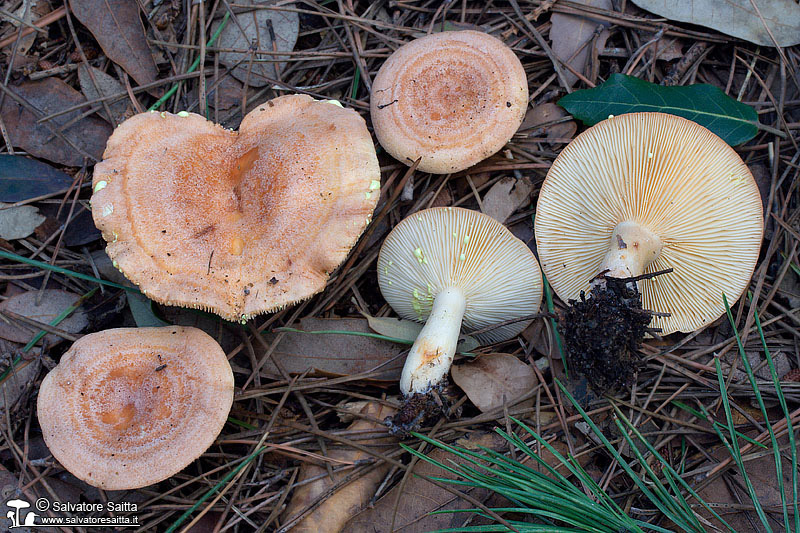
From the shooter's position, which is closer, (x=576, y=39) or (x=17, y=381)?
(x=17, y=381)

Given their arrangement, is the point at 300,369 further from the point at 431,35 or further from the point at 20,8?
the point at 20,8

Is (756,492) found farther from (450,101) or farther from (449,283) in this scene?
(450,101)

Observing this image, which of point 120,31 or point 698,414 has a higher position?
point 120,31

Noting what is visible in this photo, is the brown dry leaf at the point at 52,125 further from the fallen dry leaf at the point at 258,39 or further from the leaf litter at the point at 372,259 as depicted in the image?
the fallen dry leaf at the point at 258,39

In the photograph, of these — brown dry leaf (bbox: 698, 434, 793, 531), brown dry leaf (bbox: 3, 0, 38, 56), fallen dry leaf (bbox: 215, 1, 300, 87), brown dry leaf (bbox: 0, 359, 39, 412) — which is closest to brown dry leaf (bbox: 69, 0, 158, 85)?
brown dry leaf (bbox: 3, 0, 38, 56)

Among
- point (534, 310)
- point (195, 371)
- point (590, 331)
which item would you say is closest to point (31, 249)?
point (195, 371)

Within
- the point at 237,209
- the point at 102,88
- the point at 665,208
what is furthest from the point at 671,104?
the point at 102,88

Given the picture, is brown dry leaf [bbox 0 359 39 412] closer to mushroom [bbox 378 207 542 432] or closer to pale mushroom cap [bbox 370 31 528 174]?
mushroom [bbox 378 207 542 432]
